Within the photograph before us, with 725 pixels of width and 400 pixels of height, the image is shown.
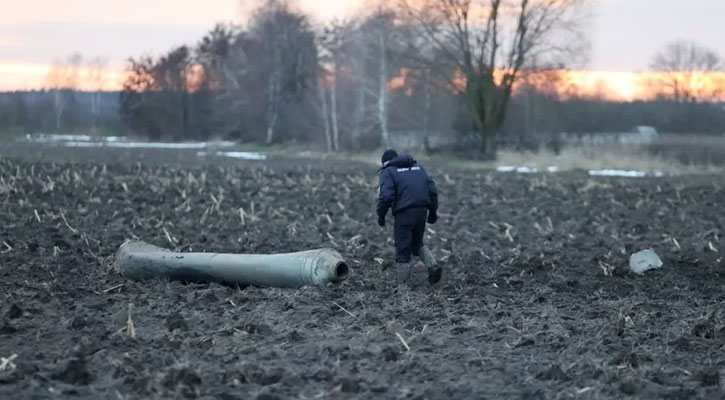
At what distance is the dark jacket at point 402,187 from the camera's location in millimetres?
12258

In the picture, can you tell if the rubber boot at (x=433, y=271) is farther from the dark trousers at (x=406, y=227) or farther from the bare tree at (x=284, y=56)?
the bare tree at (x=284, y=56)

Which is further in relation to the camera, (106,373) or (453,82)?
(453,82)

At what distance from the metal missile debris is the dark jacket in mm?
909

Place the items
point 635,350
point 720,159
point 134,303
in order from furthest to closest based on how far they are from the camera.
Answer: point 720,159 → point 134,303 → point 635,350

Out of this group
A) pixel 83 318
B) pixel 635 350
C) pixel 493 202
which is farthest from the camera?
pixel 493 202

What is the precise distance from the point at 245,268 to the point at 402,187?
2.07 meters

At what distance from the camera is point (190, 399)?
22.8 feet

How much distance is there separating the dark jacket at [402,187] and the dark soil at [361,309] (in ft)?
3.14

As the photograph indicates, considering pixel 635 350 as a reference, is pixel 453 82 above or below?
above

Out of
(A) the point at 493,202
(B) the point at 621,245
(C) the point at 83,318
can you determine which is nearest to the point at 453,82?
(A) the point at 493,202

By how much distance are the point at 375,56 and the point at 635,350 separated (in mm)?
55227

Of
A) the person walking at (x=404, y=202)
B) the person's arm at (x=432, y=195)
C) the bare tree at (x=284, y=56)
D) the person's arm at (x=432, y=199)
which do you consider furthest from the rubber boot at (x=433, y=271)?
the bare tree at (x=284, y=56)

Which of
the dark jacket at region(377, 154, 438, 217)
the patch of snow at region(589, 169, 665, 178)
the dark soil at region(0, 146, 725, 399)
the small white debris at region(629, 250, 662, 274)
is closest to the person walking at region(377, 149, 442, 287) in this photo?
the dark jacket at region(377, 154, 438, 217)

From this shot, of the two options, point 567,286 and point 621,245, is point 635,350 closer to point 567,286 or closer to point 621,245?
point 567,286
